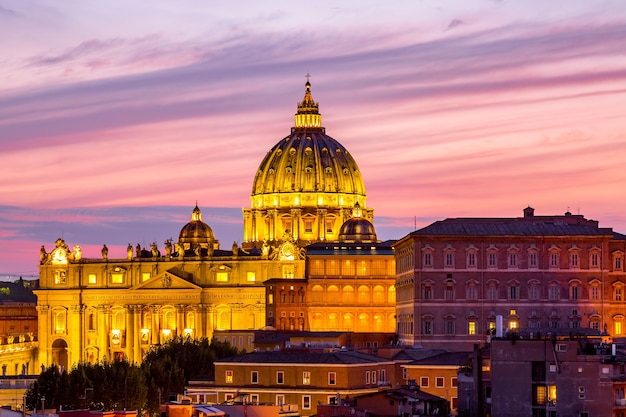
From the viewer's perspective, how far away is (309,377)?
472ft

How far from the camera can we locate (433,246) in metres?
191

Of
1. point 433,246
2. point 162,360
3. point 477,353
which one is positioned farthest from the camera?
→ point 433,246

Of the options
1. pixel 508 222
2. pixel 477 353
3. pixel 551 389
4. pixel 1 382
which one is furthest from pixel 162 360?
pixel 551 389

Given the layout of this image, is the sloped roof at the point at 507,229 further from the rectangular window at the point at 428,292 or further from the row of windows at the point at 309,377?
the row of windows at the point at 309,377

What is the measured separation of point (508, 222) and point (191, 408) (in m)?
91.5

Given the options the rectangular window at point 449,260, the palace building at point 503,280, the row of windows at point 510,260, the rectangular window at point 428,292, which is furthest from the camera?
the rectangular window at point 428,292

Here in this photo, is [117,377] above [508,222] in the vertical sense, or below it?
below

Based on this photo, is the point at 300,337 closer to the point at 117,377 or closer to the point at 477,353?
the point at 117,377

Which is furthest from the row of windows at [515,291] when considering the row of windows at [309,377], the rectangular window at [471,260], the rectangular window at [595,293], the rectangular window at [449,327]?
the row of windows at [309,377]

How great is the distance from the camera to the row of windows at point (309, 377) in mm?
143625

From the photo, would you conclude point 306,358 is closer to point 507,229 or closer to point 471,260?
point 471,260

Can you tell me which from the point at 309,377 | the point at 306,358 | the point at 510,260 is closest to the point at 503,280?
the point at 510,260

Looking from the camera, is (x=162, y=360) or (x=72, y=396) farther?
(x=162, y=360)

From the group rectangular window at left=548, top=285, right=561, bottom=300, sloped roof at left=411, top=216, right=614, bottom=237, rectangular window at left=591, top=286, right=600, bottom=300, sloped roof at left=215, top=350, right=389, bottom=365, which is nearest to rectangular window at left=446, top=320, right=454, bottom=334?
sloped roof at left=411, top=216, right=614, bottom=237
